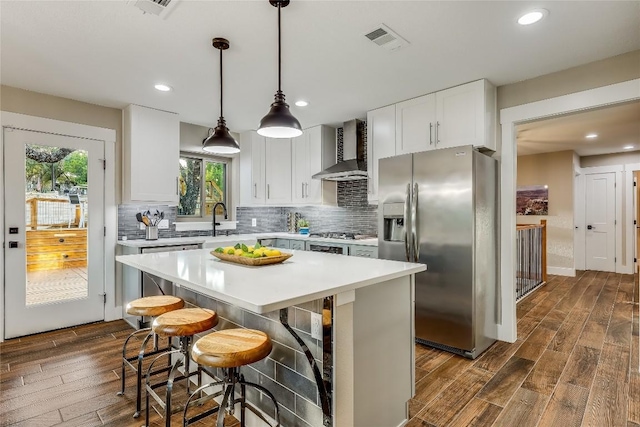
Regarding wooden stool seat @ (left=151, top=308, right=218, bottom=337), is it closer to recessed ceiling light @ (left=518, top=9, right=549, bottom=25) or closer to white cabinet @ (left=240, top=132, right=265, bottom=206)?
recessed ceiling light @ (left=518, top=9, right=549, bottom=25)

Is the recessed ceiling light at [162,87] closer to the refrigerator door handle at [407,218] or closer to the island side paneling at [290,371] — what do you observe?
the island side paneling at [290,371]

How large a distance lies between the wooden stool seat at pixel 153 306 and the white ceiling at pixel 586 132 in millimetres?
3820

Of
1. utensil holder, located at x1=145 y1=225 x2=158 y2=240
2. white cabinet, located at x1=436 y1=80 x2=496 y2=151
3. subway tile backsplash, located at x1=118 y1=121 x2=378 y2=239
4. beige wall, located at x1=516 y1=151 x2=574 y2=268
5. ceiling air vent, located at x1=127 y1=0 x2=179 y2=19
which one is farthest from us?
beige wall, located at x1=516 y1=151 x2=574 y2=268

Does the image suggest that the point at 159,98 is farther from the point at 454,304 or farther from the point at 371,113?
the point at 454,304

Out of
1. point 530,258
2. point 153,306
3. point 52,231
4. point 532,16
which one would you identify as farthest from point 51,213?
point 530,258

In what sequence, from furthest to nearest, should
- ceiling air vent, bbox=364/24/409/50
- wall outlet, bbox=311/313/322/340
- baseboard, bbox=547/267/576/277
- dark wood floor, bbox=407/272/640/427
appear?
baseboard, bbox=547/267/576/277 → ceiling air vent, bbox=364/24/409/50 → dark wood floor, bbox=407/272/640/427 → wall outlet, bbox=311/313/322/340

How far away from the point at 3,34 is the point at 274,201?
127 inches

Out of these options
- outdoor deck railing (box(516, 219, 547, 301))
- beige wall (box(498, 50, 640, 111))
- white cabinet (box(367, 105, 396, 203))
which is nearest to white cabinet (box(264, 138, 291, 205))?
white cabinet (box(367, 105, 396, 203))

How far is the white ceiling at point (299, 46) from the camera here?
2018 millimetres

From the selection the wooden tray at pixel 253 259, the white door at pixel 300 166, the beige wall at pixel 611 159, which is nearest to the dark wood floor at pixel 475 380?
the wooden tray at pixel 253 259

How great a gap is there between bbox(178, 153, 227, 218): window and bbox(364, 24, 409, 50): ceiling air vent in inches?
127

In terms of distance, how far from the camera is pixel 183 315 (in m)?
1.90

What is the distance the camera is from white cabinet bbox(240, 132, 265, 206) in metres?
4.91

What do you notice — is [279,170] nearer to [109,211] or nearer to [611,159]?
[109,211]
